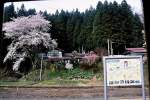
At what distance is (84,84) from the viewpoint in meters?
15.6

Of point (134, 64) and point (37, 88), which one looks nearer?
point (134, 64)

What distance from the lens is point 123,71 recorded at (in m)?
4.35

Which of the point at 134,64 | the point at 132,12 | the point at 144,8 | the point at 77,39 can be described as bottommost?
the point at 134,64

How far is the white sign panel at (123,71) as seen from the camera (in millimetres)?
4340

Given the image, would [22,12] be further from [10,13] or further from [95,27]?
[95,27]

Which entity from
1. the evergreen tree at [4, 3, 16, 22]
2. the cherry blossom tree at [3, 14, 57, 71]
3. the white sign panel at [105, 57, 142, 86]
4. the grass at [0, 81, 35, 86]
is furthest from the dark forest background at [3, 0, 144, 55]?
the white sign panel at [105, 57, 142, 86]

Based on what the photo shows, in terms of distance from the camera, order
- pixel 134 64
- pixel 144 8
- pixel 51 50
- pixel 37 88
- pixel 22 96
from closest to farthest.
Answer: pixel 144 8 → pixel 134 64 → pixel 22 96 → pixel 37 88 → pixel 51 50

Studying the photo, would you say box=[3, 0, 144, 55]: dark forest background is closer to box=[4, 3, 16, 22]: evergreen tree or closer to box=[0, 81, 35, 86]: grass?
box=[4, 3, 16, 22]: evergreen tree

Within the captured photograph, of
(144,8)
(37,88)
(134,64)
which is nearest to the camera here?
(144,8)

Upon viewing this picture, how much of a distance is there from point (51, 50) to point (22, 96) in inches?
118

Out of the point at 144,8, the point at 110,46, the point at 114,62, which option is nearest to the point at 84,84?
the point at 110,46

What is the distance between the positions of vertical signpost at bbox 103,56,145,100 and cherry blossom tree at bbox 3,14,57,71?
12.1m

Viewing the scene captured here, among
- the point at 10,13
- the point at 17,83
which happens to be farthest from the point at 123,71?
the point at 10,13

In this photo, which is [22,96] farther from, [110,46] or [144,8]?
[144,8]
